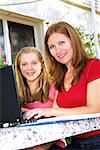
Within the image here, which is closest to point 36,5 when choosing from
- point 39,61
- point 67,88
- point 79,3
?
point 79,3

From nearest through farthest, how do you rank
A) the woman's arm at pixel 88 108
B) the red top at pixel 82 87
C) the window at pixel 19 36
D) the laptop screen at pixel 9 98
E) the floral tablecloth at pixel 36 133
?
the floral tablecloth at pixel 36 133, the laptop screen at pixel 9 98, the woman's arm at pixel 88 108, the red top at pixel 82 87, the window at pixel 19 36

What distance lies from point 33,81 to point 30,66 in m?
0.10

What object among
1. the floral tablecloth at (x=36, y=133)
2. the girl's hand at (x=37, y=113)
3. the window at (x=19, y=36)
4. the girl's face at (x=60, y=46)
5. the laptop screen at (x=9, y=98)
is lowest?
the floral tablecloth at (x=36, y=133)

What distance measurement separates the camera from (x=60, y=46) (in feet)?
6.15

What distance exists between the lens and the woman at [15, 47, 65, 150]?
209 centimetres

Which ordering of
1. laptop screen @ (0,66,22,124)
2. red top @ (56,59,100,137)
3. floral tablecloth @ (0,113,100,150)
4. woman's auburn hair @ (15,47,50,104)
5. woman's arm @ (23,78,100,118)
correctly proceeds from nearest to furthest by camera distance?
floral tablecloth @ (0,113,100,150)
laptop screen @ (0,66,22,124)
woman's arm @ (23,78,100,118)
red top @ (56,59,100,137)
woman's auburn hair @ (15,47,50,104)

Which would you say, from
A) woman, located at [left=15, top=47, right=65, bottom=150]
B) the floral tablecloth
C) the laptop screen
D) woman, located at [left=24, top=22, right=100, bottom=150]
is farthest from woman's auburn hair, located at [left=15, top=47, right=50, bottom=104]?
the floral tablecloth

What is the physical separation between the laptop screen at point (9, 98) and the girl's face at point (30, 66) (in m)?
0.67

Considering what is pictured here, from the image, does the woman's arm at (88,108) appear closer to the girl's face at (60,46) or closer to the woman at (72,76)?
the woman at (72,76)

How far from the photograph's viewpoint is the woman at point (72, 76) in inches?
65.5

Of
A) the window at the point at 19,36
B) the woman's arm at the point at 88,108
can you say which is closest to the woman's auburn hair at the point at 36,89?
the woman's arm at the point at 88,108

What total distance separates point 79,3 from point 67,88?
19.9 feet

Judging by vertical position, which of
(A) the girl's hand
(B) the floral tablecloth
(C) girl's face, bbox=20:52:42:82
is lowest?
(B) the floral tablecloth

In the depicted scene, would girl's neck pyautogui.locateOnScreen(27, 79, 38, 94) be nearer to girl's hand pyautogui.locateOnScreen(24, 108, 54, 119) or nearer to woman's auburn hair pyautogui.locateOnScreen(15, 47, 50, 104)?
woman's auburn hair pyautogui.locateOnScreen(15, 47, 50, 104)
